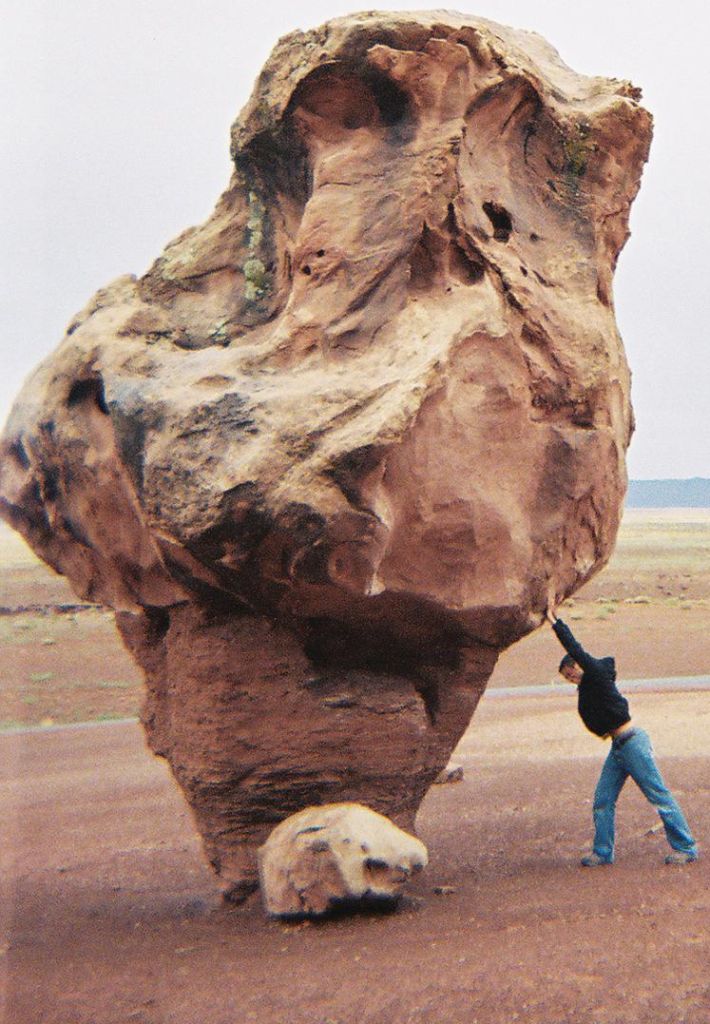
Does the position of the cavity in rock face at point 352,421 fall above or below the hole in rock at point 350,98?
below

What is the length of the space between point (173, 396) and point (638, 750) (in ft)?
9.26

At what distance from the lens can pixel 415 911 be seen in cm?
582

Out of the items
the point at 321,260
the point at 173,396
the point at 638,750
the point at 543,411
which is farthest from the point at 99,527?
the point at 638,750

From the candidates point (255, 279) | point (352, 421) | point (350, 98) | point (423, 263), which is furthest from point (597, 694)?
point (350, 98)

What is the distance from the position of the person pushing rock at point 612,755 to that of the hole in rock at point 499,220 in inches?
69.8

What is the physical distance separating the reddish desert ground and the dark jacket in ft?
2.31

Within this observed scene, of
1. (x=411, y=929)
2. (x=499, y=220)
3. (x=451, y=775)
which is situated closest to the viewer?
(x=411, y=929)

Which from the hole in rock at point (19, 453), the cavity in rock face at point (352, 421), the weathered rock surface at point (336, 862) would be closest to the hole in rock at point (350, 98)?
the cavity in rock face at point (352, 421)

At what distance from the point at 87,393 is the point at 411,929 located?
2843 mm

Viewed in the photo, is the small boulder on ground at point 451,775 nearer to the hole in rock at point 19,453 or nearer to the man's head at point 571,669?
the man's head at point 571,669

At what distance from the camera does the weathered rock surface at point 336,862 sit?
5543mm

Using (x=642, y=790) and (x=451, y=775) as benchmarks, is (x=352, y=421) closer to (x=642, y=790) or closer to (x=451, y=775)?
(x=642, y=790)

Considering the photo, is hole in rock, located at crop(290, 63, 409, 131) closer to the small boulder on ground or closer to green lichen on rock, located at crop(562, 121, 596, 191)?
green lichen on rock, located at crop(562, 121, 596, 191)

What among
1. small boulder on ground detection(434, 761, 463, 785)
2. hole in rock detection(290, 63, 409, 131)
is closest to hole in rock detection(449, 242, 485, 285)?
hole in rock detection(290, 63, 409, 131)
